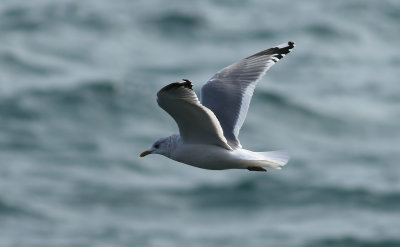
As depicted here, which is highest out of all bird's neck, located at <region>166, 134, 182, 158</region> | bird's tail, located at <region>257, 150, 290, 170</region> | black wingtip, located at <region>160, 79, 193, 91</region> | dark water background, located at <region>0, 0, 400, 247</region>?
dark water background, located at <region>0, 0, 400, 247</region>

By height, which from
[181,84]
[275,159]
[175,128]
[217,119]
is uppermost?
[175,128]

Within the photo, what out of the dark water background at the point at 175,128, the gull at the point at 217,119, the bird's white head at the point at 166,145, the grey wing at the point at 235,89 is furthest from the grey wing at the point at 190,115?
the dark water background at the point at 175,128

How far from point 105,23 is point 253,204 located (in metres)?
9.09

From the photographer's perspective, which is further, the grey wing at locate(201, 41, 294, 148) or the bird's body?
the grey wing at locate(201, 41, 294, 148)

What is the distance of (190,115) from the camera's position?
22.1ft

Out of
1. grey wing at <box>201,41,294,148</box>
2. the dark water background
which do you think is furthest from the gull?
the dark water background

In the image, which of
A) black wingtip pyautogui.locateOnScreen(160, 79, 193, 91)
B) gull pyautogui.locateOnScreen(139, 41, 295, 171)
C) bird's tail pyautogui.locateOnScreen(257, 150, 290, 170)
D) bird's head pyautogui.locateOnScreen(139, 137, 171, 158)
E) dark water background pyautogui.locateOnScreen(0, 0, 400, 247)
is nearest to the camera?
black wingtip pyautogui.locateOnScreen(160, 79, 193, 91)

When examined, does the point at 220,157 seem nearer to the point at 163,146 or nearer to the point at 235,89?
the point at 163,146

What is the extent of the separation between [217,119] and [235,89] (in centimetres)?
83

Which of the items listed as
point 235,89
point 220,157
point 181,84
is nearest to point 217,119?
point 220,157

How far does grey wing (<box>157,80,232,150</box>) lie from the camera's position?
632 centimetres

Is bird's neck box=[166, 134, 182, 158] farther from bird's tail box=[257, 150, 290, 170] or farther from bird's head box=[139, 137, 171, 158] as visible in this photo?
bird's tail box=[257, 150, 290, 170]

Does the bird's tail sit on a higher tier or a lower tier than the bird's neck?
lower

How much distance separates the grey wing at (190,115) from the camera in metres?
6.32
